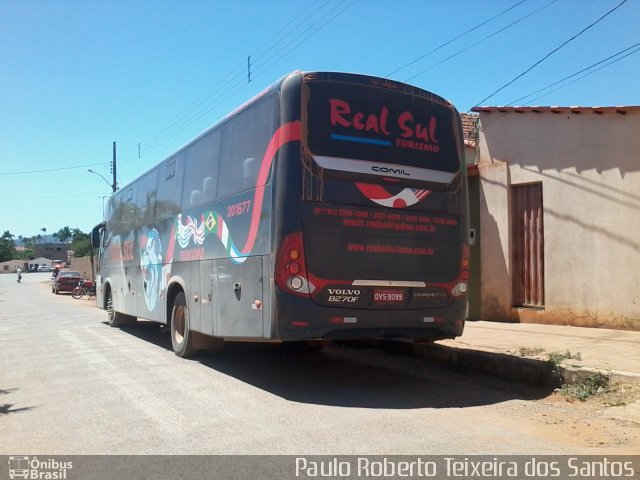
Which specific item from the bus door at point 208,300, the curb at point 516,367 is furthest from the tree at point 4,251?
the curb at point 516,367

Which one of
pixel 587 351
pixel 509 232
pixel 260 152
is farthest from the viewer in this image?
pixel 509 232

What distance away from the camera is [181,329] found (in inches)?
375

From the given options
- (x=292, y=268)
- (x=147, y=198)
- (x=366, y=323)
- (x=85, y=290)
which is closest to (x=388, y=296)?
(x=366, y=323)

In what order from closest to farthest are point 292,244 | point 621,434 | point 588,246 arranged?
point 621,434
point 292,244
point 588,246

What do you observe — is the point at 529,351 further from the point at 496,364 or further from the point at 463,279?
the point at 463,279

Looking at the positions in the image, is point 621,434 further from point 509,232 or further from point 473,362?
point 509,232

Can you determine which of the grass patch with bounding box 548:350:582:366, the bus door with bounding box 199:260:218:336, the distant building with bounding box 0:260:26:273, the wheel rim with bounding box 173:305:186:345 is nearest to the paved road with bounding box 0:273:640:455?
the wheel rim with bounding box 173:305:186:345

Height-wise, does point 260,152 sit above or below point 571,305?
above

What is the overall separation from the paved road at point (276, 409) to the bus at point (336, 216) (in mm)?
781

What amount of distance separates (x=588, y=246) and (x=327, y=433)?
738 cm

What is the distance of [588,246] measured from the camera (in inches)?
408
